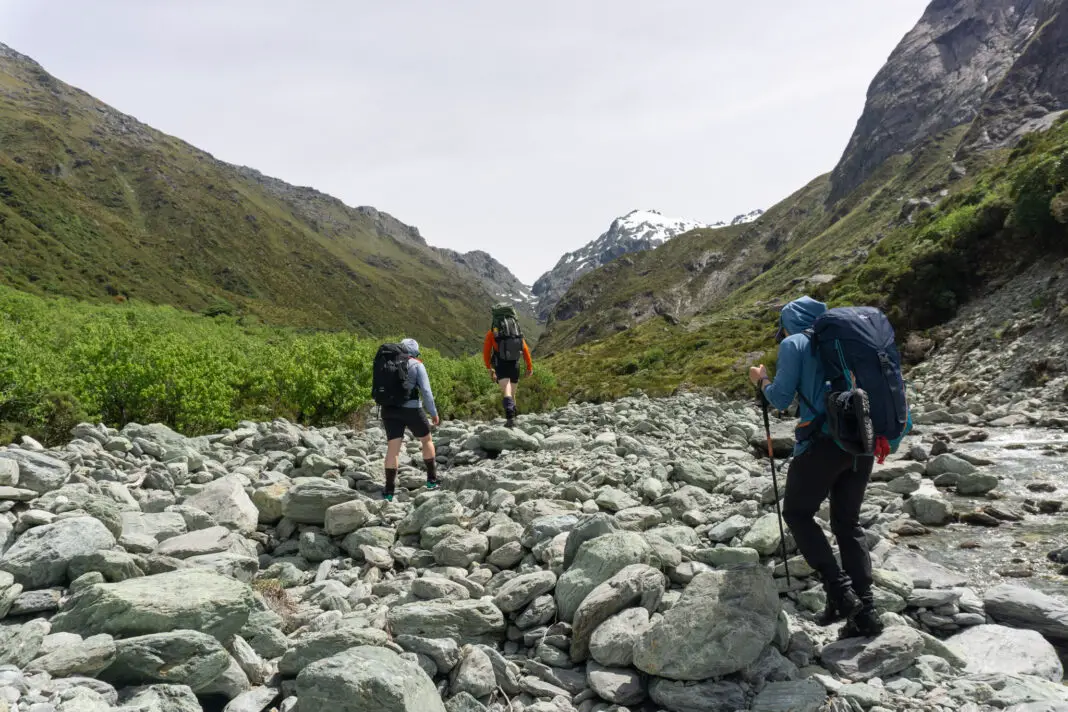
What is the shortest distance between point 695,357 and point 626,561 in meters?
43.2

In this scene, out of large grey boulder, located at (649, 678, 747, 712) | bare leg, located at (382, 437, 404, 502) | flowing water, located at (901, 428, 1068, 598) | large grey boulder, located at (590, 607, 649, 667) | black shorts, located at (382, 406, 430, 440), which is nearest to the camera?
large grey boulder, located at (649, 678, 747, 712)

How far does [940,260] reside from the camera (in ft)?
87.7

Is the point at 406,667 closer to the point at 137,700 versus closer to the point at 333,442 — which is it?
the point at 137,700

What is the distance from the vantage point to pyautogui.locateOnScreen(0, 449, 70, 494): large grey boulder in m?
6.91

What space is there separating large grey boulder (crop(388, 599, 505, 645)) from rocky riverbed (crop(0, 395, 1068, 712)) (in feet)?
0.07

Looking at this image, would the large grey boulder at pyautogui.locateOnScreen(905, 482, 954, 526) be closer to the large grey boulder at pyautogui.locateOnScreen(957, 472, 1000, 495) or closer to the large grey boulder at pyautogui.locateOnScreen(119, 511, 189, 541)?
the large grey boulder at pyautogui.locateOnScreen(957, 472, 1000, 495)

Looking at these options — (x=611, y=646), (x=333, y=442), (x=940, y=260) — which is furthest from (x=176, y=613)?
(x=940, y=260)

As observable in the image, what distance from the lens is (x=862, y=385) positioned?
189 inches

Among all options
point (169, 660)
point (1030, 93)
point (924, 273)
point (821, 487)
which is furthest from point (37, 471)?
point (1030, 93)

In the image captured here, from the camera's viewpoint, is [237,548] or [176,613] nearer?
[176,613]

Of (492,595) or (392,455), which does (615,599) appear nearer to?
(492,595)

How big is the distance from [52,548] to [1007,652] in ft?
27.0

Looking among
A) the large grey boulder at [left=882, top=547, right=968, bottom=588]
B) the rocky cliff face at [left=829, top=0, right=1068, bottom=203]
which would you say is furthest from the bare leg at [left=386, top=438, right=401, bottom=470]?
the rocky cliff face at [left=829, top=0, right=1068, bottom=203]

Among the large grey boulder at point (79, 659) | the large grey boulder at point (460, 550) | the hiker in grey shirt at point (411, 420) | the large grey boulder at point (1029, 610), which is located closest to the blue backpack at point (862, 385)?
the large grey boulder at point (1029, 610)
